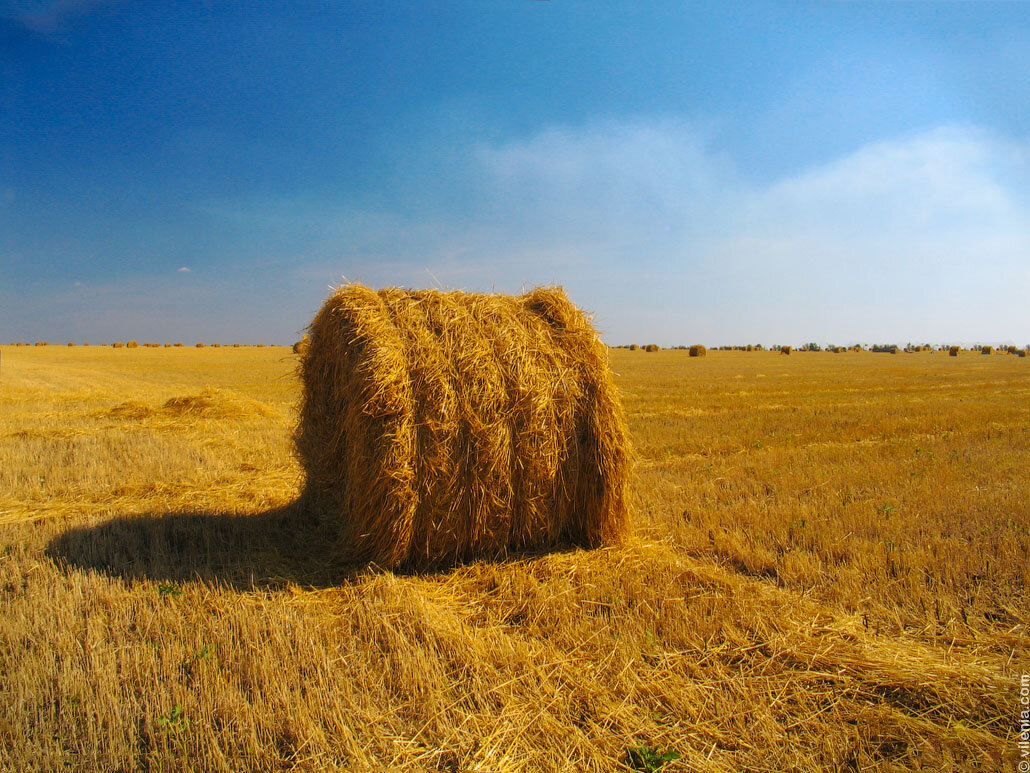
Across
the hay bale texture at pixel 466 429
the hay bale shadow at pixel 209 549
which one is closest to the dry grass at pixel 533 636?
the hay bale shadow at pixel 209 549

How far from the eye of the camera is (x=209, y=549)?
197 inches

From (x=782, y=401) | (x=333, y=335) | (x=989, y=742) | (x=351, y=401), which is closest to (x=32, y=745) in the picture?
(x=351, y=401)

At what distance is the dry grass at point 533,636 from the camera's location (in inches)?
104

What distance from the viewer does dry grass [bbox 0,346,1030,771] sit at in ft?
8.63

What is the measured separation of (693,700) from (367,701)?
1.63 meters

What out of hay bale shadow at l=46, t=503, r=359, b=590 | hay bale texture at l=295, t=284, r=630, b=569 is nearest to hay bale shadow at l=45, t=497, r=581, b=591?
hay bale shadow at l=46, t=503, r=359, b=590

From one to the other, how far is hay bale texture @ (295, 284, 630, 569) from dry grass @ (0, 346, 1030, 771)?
284mm

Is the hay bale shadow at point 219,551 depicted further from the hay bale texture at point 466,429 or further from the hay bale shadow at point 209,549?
the hay bale texture at point 466,429

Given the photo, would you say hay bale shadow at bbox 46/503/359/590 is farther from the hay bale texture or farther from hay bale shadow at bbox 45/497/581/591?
the hay bale texture

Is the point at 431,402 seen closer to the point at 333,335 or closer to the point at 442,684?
the point at 333,335

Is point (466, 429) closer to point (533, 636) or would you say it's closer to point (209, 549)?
point (533, 636)

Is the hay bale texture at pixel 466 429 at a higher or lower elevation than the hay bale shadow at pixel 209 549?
higher

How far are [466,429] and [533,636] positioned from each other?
1.61 metres

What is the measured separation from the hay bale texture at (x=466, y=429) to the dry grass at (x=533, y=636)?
284 mm
